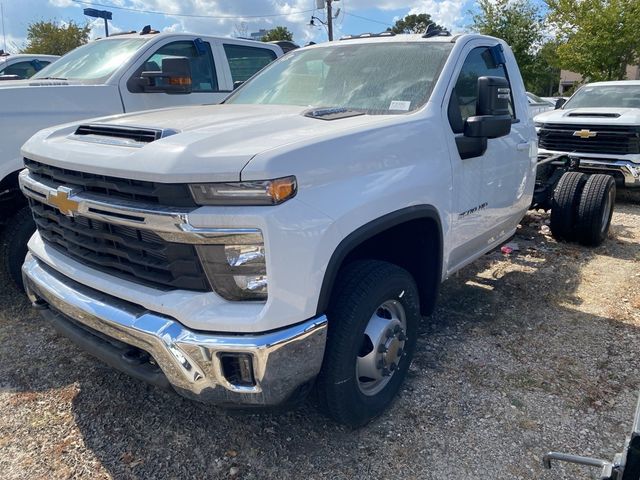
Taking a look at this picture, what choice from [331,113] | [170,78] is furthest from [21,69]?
[331,113]

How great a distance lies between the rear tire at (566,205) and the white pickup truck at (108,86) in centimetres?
365

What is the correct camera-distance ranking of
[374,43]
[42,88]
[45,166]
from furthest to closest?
1. [42,88]
2. [374,43]
3. [45,166]

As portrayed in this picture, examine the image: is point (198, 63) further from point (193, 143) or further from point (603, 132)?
point (603, 132)

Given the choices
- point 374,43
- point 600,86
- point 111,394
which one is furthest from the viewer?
point 600,86

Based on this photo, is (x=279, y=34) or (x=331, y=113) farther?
(x=279, y=34)

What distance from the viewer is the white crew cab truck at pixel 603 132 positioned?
305 inches

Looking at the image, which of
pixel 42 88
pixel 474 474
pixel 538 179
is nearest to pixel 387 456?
pixel 474 474

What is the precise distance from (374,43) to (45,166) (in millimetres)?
2219

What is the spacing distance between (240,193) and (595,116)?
26.1 feet

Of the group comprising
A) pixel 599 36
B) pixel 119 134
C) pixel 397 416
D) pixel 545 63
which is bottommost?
pixel 397 416

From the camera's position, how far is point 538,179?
20.5 feet

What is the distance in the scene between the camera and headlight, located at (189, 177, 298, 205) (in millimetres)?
2078

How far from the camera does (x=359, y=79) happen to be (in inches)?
135

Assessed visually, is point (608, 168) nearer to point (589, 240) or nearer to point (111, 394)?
point (589, 240)
